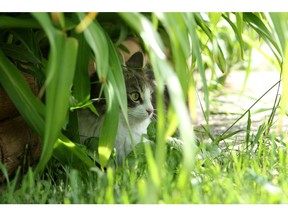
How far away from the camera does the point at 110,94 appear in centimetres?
151

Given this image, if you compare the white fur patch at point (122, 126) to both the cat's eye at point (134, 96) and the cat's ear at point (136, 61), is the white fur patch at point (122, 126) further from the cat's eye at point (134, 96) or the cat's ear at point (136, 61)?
the cat's ear at point (136, 61)

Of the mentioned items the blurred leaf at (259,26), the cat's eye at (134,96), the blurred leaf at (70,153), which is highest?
the blurred leaf at (259,26)

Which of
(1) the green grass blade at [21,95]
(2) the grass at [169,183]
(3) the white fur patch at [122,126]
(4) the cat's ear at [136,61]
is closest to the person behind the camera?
(2) the grass at [169,183]

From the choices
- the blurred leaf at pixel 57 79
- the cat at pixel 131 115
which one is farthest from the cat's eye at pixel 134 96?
the blurred leaf at pixel 57 79

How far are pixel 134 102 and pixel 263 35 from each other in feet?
2.03

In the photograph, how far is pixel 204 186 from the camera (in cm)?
153

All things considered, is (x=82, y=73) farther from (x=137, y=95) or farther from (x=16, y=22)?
(x=137, y=95)

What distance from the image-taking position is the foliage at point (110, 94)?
1234 mm

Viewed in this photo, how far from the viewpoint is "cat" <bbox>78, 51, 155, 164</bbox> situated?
220cm

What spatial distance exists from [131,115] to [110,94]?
0.77m

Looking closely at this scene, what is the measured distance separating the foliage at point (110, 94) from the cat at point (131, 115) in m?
0.30

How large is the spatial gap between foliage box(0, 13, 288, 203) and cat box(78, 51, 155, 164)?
304mm
